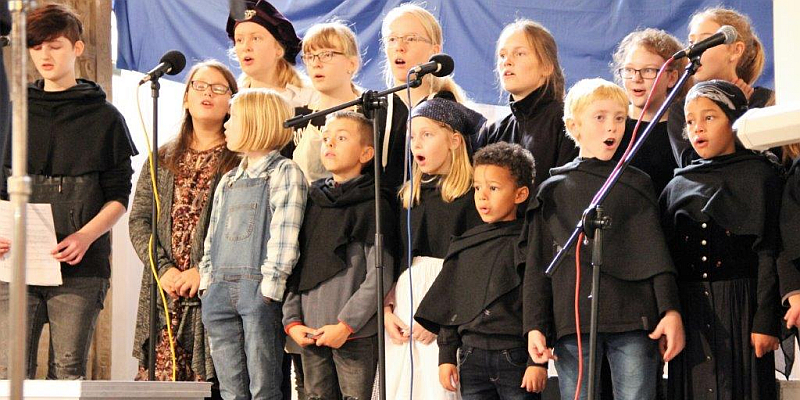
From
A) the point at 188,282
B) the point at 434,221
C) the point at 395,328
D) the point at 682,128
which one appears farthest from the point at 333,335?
the point at 682,128

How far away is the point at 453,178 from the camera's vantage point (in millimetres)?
4367

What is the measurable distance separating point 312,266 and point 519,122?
3.39 ft

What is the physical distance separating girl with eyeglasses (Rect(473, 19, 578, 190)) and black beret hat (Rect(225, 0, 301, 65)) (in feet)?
3.94

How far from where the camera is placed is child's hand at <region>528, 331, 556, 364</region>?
3781 mm

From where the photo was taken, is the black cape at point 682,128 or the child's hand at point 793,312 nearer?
the child's hand at point 793,312

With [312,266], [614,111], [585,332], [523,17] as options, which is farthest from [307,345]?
[523,17]

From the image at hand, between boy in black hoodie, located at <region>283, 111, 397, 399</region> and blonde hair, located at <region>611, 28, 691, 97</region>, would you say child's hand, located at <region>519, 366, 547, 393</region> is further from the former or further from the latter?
blonde hair, located at <region>611, 28, 691, 97</region>

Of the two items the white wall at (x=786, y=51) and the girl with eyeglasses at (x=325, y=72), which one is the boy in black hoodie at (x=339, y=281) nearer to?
the girl with eyeglasses at (x=325, y=72)

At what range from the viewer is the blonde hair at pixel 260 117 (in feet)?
15.2

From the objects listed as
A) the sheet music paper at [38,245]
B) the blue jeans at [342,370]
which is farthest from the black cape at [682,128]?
the sheet music paper at [38,245]

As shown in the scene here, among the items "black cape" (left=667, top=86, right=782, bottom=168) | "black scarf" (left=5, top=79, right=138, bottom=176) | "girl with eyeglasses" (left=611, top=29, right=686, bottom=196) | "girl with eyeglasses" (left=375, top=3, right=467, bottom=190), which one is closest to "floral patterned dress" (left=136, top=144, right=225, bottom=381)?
"black scarf" (left=5, top=79, right=138, bottom=176)

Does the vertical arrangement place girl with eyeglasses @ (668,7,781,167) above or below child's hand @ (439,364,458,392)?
above

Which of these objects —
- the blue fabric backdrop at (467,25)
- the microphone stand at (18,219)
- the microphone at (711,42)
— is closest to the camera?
the microphone stand at (18,219)

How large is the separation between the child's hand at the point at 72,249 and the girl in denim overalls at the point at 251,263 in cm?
50
